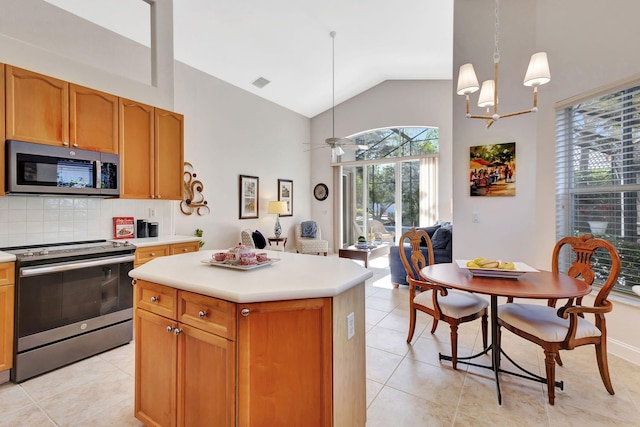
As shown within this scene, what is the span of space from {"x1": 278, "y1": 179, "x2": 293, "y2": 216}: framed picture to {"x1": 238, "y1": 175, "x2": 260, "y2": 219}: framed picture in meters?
0.70

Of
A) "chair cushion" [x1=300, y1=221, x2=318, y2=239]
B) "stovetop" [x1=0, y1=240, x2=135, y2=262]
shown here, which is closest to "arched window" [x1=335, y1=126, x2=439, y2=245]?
"chair cushion" [x1=300, y1=221, x2=318, y2=239]

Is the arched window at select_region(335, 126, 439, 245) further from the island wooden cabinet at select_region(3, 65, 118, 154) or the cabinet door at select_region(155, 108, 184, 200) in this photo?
the island wooden cabinet at select_region(3, 65, 118, 154)

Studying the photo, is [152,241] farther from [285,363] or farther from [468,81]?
[468,81]

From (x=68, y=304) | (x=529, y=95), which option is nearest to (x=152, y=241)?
(x=68, y=304)

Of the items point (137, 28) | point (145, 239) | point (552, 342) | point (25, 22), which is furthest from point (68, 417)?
point (137, 28)

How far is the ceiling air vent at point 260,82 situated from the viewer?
5796 mm

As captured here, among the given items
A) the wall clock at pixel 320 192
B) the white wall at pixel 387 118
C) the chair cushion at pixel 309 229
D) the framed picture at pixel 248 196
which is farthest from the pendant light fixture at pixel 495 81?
the wall clock at pixel 320 192

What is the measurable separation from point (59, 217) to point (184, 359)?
238 centimetres

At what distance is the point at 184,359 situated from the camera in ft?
4.66

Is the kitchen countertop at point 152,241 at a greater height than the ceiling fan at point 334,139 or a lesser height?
lesser

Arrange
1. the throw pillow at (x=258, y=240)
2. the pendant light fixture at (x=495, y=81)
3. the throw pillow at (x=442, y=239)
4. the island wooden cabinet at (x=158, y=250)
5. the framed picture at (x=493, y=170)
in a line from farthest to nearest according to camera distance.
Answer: the throw pillow at (x=258, y=240) → the throw pillow at (x=442, y=239) → the framed picture at (x=493, y=170) → the island wooden cabinet at (x=158, y=250) → the pendant light fixture at (x=495, y=81)

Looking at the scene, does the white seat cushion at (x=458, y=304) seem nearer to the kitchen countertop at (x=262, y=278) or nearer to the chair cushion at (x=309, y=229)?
the kitchen countertop at (x=262, y=278)

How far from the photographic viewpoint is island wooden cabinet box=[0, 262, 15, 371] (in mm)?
2111

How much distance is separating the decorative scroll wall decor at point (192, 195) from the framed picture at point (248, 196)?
87 cm
